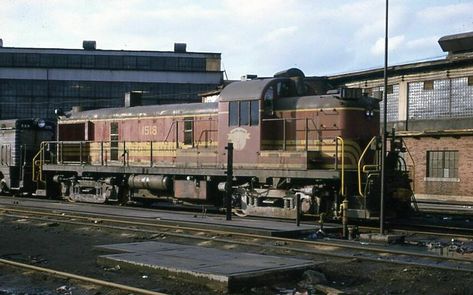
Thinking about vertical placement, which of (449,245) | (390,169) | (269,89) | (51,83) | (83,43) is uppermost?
(83,43)

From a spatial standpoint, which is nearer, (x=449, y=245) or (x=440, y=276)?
(x=440, y=276)

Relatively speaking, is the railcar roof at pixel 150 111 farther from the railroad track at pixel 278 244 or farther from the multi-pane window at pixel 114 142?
the railroad track at pixel 278 244

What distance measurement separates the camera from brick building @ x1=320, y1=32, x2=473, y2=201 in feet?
95.9

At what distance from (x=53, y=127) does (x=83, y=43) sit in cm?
3251

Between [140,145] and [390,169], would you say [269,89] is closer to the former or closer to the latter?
[390,169]

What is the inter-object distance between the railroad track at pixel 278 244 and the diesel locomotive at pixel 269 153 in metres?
2.56

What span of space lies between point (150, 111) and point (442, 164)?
53.7ft

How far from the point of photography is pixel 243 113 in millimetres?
17203

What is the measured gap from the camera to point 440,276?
915 cm

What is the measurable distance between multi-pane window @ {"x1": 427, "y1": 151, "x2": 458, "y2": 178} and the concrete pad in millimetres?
21873

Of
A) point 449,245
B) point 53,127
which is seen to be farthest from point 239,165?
point 53,127

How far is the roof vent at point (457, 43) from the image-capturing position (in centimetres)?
3175

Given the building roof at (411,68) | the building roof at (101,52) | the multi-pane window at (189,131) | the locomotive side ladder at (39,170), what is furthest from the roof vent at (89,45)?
the multi-pane window at (189,131)

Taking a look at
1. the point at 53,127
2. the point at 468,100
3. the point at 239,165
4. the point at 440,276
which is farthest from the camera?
the point at 468,100
